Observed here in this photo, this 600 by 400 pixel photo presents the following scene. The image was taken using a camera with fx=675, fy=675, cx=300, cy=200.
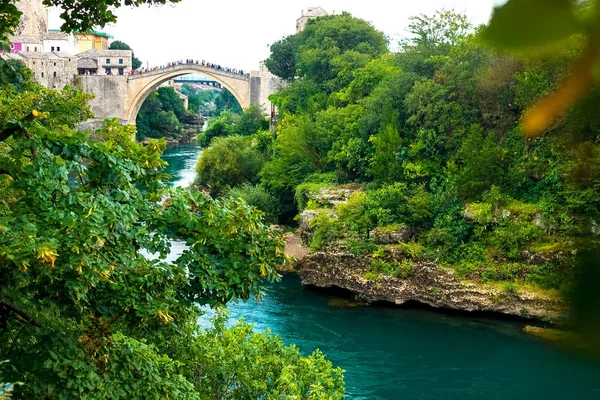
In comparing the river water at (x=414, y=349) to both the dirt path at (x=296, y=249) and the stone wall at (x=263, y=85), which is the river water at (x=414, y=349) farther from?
the stone wall at (x=263, y=85)

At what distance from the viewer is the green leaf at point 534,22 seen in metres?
0.49

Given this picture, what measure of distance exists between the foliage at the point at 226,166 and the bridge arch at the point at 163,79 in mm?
14328

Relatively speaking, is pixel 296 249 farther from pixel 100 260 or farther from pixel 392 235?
pixel 100 260

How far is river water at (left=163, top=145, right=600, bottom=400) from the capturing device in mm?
10836

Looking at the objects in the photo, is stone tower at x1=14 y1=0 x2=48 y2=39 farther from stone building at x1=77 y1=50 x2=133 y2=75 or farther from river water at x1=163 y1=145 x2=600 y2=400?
river water at x1=163 y1=145 x2=600 y2=400

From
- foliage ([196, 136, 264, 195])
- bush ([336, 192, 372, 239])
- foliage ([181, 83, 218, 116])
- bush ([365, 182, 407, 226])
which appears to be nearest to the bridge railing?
foliage ([196, 136, 264, 195])

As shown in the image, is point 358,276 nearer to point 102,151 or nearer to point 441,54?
point 441,54

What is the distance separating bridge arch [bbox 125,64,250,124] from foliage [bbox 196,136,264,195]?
14.3m

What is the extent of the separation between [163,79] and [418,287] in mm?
27566

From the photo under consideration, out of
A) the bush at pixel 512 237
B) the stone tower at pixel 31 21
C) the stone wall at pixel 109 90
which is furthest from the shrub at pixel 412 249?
the stone tower at pixel 31 21

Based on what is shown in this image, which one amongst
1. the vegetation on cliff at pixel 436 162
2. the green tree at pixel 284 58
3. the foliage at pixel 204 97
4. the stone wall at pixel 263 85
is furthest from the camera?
the foliage at pixel 204 97

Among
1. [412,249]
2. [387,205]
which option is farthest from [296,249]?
[412,249]

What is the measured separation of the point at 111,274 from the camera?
3.90 meters

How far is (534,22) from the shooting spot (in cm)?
49
